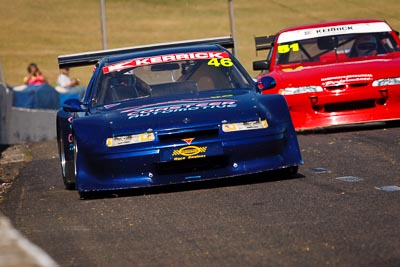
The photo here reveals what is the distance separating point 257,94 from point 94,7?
27.0 metres

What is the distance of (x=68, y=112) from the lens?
35.0ft

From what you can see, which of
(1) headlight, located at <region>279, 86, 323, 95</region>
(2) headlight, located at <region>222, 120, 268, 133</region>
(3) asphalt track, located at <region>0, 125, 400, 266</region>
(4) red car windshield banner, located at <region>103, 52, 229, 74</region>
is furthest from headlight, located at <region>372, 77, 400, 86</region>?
(2) headlight, located at <region>222, 120, 268, 133</region>

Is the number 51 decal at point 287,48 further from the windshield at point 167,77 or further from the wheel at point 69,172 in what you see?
the wheel at point 69,172

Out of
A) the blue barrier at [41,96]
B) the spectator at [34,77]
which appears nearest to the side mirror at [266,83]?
the blue barrier at [41,96]

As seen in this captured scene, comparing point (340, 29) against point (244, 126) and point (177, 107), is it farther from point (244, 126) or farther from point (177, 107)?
point (244, 126)

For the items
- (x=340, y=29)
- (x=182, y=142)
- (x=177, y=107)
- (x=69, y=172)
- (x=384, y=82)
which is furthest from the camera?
(x=340, y=29)

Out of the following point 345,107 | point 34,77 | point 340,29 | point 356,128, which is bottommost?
point 34,77

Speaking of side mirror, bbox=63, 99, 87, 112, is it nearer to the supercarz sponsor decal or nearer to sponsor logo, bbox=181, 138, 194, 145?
the supercarz sponsor decal

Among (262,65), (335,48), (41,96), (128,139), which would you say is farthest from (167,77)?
(41,96)

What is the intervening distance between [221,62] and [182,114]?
61.0 inches

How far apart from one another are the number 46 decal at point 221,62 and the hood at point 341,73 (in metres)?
3.39

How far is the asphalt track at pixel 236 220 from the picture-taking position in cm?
609

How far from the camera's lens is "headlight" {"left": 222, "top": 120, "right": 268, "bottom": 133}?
8969mm

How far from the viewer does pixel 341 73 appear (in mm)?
13820
